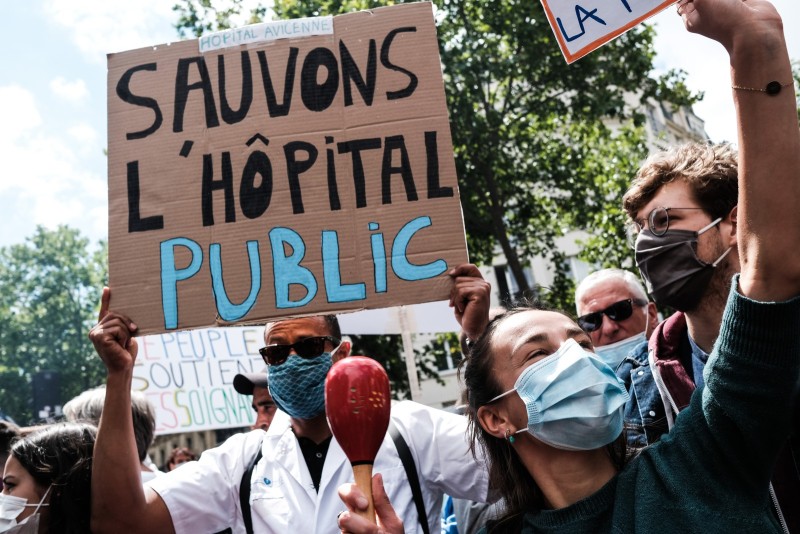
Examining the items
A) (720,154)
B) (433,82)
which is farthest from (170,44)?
(720,154)

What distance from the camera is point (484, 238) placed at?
46.2 feet

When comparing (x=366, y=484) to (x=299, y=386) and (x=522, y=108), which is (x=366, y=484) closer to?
(x=299, y=386)

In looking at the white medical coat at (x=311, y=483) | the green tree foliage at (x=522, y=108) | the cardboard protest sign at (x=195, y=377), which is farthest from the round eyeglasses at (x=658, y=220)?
the green tree foliage at (x=522, y=108)

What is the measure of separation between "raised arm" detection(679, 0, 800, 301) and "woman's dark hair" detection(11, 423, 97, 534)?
7.93 feet

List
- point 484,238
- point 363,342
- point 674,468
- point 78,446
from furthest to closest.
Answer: point 484,238 < point 363,342 < point 78,446 < point 674,468

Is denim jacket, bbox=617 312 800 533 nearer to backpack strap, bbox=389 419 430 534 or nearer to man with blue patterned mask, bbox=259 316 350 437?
backpack strap, bbox=389 419 430 534

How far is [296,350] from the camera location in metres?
2.66

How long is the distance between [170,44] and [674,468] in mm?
2139

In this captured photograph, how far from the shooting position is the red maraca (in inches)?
67.7

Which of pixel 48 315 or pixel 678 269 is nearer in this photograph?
pixel 678 269

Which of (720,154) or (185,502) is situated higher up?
(720,154)

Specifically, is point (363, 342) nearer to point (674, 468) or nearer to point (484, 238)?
point (484, 238)

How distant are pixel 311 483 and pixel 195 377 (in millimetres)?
4662

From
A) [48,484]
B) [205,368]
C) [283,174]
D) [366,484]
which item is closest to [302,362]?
[283,174]
